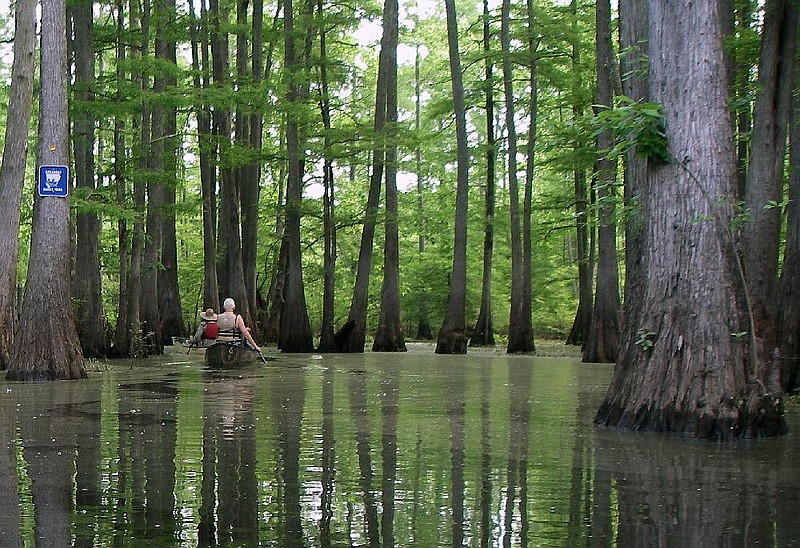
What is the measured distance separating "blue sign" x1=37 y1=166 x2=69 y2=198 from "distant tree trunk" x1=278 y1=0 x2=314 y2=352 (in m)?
10.8

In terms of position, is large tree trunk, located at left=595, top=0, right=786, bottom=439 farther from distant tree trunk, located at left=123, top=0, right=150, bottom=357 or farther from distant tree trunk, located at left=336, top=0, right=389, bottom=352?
distant tree trunk, located at left=336, top=0, right=389, bottom=352

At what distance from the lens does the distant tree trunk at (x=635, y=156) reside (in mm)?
9430

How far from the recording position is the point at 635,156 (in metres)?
9.52

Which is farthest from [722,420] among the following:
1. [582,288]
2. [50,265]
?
[582,288]

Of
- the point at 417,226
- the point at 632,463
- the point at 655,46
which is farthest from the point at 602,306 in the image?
the point at 417,226

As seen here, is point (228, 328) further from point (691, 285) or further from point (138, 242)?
point (691, 285)

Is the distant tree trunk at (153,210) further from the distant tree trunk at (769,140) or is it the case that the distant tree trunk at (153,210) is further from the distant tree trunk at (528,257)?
the distant tree trunk at (769,140)

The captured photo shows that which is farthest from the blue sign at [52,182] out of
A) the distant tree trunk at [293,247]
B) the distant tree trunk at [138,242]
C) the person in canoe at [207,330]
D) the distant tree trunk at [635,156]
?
the distant tree trunk at [293,247]

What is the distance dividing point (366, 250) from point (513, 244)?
4076 millimetres

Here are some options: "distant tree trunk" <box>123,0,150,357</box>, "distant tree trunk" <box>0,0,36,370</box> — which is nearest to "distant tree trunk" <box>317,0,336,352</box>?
"distant tree trunk" <box>123,0,150,357</box>

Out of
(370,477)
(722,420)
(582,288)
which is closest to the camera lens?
(370,477)

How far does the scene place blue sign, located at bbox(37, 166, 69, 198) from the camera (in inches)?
546

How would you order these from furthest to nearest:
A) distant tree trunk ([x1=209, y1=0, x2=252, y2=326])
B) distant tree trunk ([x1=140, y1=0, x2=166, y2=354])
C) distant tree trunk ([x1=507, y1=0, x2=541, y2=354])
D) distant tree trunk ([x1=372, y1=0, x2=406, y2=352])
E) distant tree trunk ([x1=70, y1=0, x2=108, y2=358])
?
distant tree trunk ([x1=372, y1=0, x2=406, y2=352]), distant tree trunk ([x1=507, y1=0, x2=541, y2=354]), distant tree trunk ([x1=209, y1=0, x2=252, y2=326]), distant tree trunk ([x1=140, y1=0, x2=166, y2=354]), distant tree trunk ([x1=70, y1=0, x2=108, y2=358])

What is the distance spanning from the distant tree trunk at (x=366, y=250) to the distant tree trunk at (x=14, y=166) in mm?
11488
